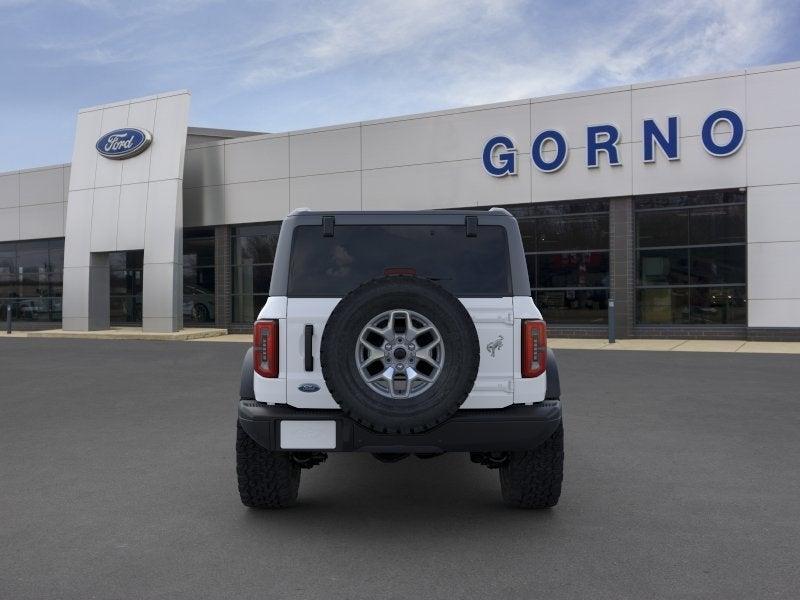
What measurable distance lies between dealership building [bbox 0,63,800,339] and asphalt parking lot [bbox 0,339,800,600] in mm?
11946

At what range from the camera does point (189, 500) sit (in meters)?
4.79

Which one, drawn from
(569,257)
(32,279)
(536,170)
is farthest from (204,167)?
(569,257)

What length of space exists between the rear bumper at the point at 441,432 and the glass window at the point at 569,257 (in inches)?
670

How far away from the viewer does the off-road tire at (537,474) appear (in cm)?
428

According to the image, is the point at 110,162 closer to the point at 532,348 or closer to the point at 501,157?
the point at 501,157

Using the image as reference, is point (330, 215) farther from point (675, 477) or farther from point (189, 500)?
point (675, 477)

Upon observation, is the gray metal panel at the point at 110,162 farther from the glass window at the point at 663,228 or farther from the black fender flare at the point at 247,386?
the black fender flare at the point at 247,386

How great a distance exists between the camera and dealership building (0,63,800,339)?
18.2 metres

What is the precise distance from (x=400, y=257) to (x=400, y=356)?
2.51 ft

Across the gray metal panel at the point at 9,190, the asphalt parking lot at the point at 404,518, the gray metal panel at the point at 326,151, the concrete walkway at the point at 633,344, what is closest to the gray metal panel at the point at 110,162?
the concrete walkway at the point at 633,344

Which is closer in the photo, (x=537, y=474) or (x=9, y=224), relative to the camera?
(x=537, y=474)

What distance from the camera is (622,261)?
1984 centimetres

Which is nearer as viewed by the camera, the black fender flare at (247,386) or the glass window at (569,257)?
the black fender flare at (247,386)

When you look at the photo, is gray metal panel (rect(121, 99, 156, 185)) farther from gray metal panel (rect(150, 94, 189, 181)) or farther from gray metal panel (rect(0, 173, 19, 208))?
gray metal panel (rect(0, 173, 19, 208))
